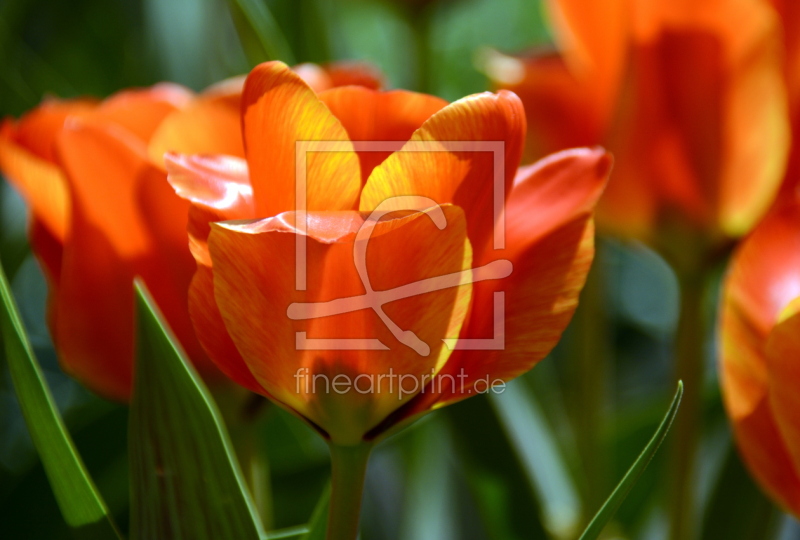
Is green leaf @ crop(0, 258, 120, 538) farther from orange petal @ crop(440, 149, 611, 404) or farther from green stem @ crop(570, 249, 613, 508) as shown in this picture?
green stem @ crop(570, 249, 613, 508)

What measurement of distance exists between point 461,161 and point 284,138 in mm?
38

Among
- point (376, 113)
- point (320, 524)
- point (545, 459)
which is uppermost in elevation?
point (376, 113)

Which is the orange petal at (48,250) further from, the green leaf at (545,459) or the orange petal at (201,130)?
the green leaf at (545,459)

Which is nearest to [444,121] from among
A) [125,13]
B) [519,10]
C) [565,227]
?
[565,227]

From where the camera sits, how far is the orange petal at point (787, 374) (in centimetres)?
22

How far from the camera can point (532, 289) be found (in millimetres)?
207

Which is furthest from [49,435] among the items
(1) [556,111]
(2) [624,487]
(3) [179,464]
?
(1) [556,111]

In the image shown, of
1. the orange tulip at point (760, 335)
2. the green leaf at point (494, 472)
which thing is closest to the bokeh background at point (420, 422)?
the green leaf at point (494, 472)

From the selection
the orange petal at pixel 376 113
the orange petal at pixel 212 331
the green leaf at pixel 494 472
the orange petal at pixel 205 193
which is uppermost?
the orange petal at pixel 376 113

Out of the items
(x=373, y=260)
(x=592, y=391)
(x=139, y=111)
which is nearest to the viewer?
(x=373, y=260)

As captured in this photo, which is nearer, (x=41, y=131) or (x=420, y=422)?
(x=41, y=131)

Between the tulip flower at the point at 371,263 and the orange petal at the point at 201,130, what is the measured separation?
5 centimetres

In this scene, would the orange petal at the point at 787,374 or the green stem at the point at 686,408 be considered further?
the green stem at the point at 686,408

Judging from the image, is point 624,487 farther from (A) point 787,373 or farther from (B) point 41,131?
(B) point 41,131
